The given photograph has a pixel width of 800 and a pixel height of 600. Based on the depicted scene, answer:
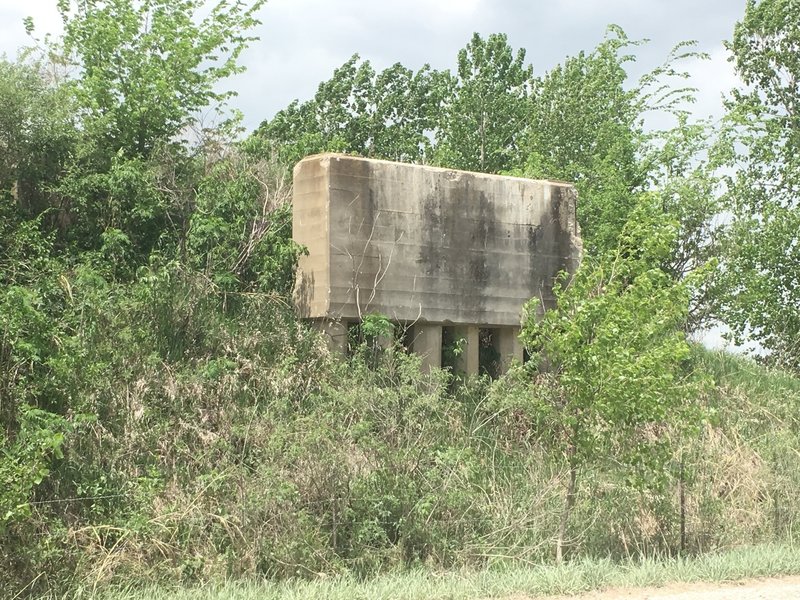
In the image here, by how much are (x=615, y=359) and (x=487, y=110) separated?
766 inches

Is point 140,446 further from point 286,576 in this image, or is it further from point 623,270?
point 623,270

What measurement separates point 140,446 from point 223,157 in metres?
6.12

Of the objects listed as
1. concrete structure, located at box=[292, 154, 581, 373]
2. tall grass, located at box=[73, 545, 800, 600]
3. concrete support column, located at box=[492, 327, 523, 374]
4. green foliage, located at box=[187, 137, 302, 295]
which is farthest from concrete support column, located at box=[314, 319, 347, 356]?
tall grass, located at box=[73, 545, 800, 600]

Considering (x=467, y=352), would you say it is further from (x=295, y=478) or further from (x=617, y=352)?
(x=295, y=478)

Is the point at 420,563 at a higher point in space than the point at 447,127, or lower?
lower

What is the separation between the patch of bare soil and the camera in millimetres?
9164

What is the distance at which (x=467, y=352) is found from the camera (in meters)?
14.8

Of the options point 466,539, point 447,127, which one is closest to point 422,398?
point 466,539

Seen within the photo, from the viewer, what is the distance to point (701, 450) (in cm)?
1420

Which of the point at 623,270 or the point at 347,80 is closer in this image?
the point at 623,270

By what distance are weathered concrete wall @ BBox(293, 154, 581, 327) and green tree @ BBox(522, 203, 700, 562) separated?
2.98 m

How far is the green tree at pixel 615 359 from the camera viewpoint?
1077 centimetres

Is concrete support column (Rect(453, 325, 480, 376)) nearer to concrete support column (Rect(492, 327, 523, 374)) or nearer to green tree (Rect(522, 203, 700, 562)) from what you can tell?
concrete support column (Rect(492, 327, 523, 374))

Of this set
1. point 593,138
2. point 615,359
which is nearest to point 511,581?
point 615,359
